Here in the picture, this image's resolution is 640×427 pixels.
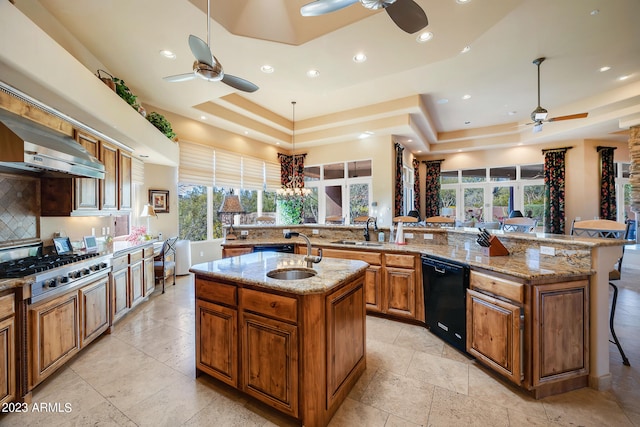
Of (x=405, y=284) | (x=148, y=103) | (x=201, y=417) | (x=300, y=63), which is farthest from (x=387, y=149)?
(x=201, y=417)

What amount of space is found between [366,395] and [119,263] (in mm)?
3131

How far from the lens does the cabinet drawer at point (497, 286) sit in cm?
195

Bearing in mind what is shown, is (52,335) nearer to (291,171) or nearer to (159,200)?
(159,200)

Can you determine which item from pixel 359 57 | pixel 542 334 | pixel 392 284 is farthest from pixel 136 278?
pixel 542 334

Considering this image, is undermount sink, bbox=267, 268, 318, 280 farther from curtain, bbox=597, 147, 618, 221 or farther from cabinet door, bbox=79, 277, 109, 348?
curtain, bbox=597, 147, 618, 221

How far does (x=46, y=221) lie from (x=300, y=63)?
3475 mm

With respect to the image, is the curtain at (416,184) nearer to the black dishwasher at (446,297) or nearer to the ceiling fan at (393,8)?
the black dishwasher at (446,297)

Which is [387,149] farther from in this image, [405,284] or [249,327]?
→ [249,327]

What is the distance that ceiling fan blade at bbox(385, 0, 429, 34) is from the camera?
1.87 meters

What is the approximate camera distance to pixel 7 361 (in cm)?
176

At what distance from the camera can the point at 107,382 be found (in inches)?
83.4

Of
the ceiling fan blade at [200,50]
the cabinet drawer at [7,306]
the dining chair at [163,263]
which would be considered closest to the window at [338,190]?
the dining chair at [163,263]

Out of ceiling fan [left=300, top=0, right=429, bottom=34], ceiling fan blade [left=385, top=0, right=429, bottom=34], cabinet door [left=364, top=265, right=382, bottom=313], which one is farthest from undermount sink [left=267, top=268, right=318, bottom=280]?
ceiling fan blade [left=385, top=0, right=429, bottom=34]

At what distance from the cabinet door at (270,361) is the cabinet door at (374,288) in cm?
178
